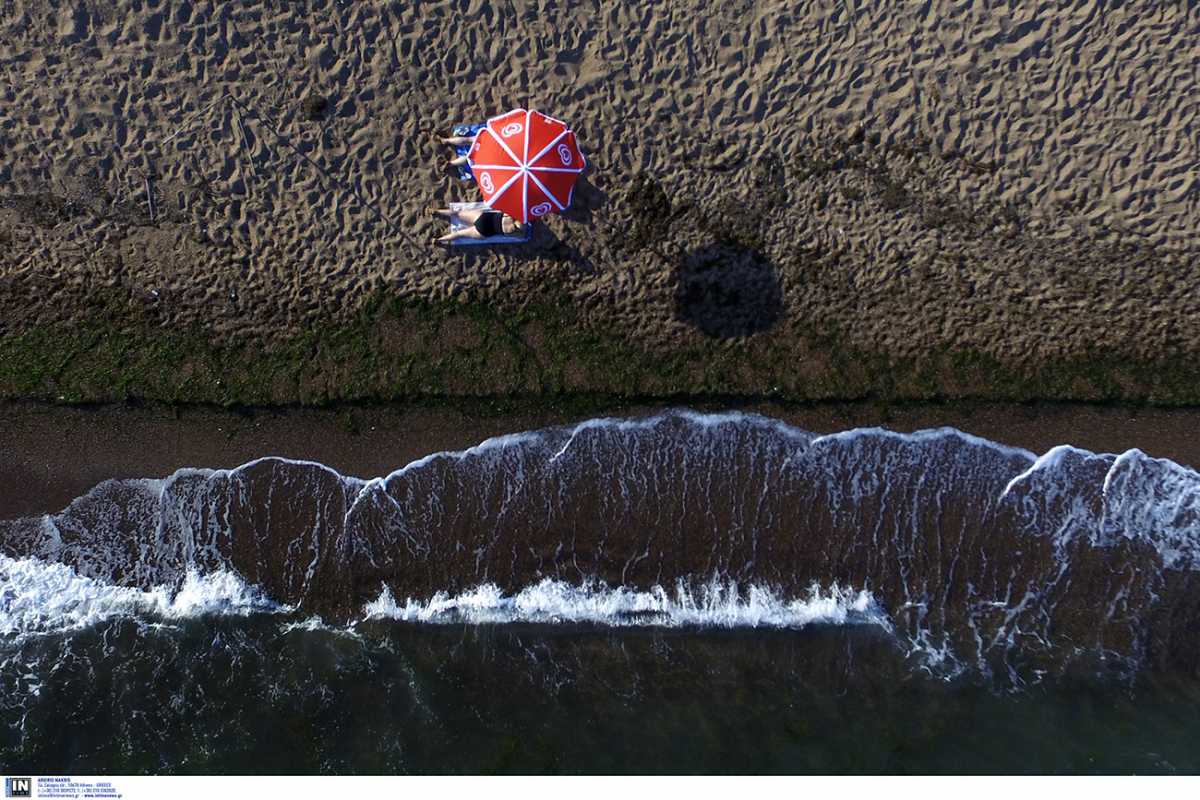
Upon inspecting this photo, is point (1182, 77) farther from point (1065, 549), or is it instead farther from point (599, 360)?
point (599, 360)

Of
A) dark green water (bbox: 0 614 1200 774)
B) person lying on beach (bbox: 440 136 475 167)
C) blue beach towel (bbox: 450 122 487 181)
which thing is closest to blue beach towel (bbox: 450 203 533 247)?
blue beach towel (bbox: 450 122 487 181)

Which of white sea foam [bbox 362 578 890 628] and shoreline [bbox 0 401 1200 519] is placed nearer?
white sea foam [bbox 362 578 890 628]

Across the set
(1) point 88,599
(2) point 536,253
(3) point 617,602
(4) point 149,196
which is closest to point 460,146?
(2) point 536,253

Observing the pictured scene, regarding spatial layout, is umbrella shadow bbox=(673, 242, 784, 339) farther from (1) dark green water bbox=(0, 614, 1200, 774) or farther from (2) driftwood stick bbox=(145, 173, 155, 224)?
(2) driftwood stick bbox=(145, 173, 155, 224)

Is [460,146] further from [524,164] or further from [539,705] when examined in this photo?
[539,705]

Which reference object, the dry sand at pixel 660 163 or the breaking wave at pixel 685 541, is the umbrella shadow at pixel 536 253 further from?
the breaking wave at pixel 685 541

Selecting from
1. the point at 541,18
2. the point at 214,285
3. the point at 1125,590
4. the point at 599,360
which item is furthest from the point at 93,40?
the point at 1125,590

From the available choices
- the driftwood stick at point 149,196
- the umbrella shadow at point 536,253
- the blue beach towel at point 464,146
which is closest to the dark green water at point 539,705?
the umbrella shadow at point 536,253
